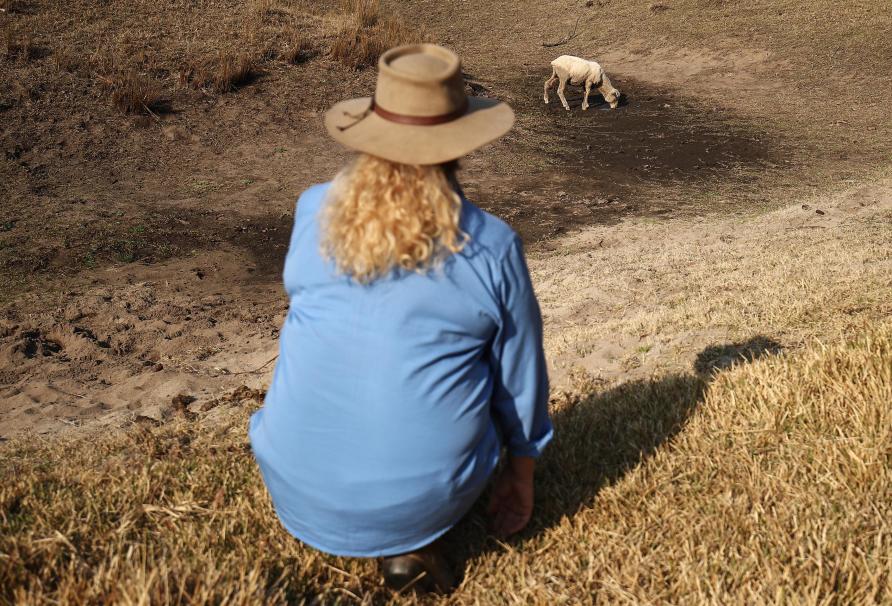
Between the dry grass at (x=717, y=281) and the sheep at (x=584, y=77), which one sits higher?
the dry grass at (x=717, y=281)

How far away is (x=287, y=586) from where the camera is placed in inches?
103

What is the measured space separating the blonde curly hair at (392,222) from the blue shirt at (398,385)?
0.14 ft

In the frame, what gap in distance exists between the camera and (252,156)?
11992mm

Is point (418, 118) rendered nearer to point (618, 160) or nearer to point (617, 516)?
point (617, 516)

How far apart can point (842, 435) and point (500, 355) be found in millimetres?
1486

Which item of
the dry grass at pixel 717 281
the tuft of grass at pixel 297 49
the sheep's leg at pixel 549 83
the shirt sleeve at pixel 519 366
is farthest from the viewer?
the sheep's leg at pixel 549 83

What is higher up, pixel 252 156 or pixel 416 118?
pixel 416 118

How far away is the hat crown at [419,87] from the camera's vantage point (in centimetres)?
240

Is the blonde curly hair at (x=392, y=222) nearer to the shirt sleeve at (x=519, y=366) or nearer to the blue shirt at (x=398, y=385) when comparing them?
the blue shirt at (x=398, y=385)

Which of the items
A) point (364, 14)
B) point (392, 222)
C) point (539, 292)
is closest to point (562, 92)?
point (364, 14)

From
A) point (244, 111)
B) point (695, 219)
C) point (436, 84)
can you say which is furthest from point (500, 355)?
point (244, 111)

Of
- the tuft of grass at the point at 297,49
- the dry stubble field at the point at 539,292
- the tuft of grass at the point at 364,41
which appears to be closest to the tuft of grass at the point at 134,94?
the dry stubble field at the point at 539,292

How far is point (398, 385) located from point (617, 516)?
1.09 meters

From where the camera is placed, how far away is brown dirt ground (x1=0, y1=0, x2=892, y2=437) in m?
7.00
